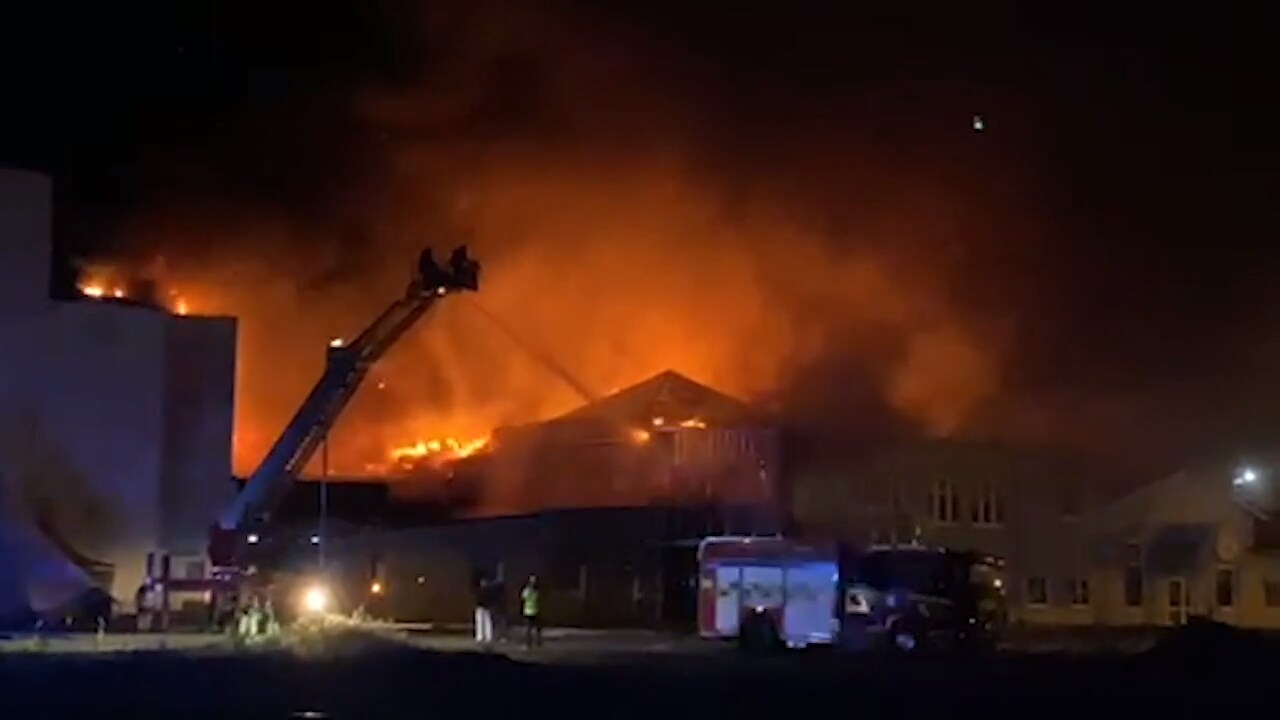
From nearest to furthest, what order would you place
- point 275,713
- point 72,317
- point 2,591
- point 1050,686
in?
point 275,713
point 1050,686
point 2,591
point 72,317

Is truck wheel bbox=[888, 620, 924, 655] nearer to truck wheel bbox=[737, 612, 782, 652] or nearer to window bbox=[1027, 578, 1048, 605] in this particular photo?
truck wheel bbox=[737, 612, 782, 652]

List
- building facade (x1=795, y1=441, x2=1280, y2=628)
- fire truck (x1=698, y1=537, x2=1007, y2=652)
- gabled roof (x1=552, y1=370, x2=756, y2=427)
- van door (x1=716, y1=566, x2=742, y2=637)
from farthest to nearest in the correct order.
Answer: gabled roof (x1=552, y1=370, x2=756, y2=427) < building facade (x1=795, y1=441, x2=1280, y2=628) < van door (x1=716, y1=566, x2=742, y2=637) < fire truck (x1=698, y1=537, x2=1007, y2=652)

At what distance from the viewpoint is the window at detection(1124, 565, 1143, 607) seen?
62.0 meters

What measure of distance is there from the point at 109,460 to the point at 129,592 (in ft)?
11.1

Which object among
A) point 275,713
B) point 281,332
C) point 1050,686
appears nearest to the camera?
point 275,713

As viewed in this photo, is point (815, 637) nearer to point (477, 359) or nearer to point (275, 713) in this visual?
point (275, 713)

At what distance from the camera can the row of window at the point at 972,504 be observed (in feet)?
204

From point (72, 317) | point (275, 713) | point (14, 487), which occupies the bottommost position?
point (275, 713)

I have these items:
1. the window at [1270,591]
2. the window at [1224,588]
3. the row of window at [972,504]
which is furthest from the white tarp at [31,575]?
the window at [1270,591]

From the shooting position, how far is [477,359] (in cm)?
7881

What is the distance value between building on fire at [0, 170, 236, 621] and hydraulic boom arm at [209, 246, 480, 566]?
9.03ft

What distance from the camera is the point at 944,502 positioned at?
6225 centimetres

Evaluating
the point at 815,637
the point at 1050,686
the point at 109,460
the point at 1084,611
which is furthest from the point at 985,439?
the point at 1050,686

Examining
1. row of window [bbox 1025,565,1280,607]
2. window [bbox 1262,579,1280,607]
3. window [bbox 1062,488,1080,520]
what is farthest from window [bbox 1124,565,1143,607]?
window [bbox 1262,579,1280,607]
